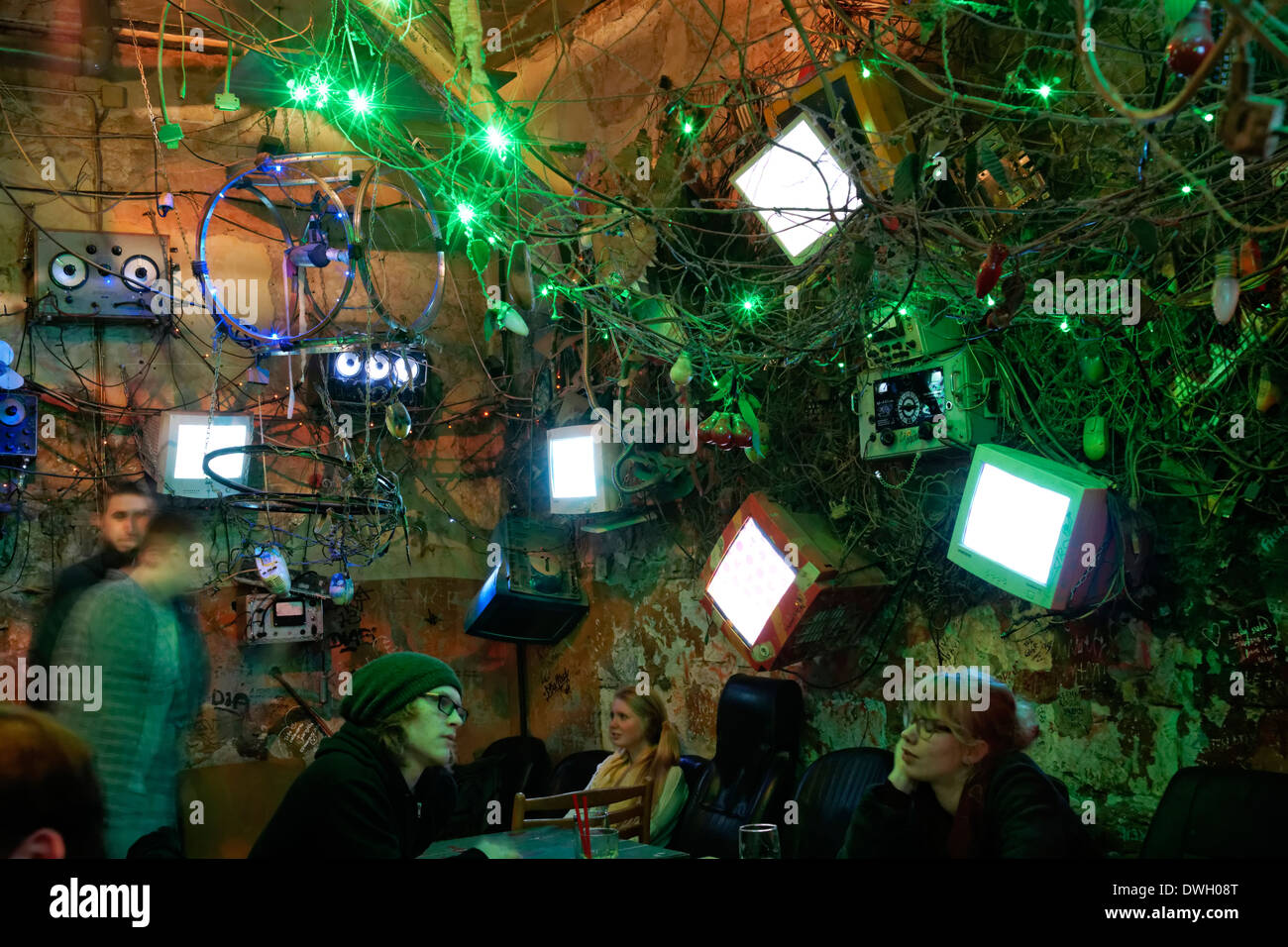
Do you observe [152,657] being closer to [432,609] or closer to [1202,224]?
[1202,224]

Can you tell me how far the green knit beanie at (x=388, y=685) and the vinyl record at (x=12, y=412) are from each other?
4425mm

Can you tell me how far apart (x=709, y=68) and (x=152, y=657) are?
164 inches

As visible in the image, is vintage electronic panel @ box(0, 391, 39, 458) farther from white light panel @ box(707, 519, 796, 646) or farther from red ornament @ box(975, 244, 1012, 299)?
red ornament @ box(975, 244, 1012, 299)

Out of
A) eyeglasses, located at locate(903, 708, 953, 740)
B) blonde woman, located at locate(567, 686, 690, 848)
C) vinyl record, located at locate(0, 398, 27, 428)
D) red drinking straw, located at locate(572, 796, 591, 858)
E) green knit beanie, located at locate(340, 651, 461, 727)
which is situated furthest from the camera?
vinyl record, located at locate(0, 398, 27, 428)

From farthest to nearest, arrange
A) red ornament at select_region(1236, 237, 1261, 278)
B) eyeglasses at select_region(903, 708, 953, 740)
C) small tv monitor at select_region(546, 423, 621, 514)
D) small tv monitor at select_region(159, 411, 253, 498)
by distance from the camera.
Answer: small tv monitor at select_region(159, 411, 253, 498)
small tv monitor at select_region(546, 423, 621, 514)
eyeglasses at select_region(903, 708, 953, 740)
red ornament at select_region(1236, 237, 1261, 278)

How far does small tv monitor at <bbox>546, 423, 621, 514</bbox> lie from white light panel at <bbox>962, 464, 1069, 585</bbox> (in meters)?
2.56

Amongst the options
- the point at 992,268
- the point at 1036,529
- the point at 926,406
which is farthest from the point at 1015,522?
the point at 992,268

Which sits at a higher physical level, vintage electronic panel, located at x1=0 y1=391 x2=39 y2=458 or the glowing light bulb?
vintage electronic panel, located at x1=0 y1=391 x2=39 y2=458

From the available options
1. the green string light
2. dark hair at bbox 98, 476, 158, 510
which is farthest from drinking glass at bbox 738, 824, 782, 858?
dark hair at bbox 98, 476, 158, 510

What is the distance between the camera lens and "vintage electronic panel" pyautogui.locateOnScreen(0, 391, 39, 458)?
18.0ft

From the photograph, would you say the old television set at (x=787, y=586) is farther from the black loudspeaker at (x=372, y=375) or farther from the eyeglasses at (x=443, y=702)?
the black loudspeaker at (x=372, y=375)

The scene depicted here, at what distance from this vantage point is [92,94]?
633 centimetres
